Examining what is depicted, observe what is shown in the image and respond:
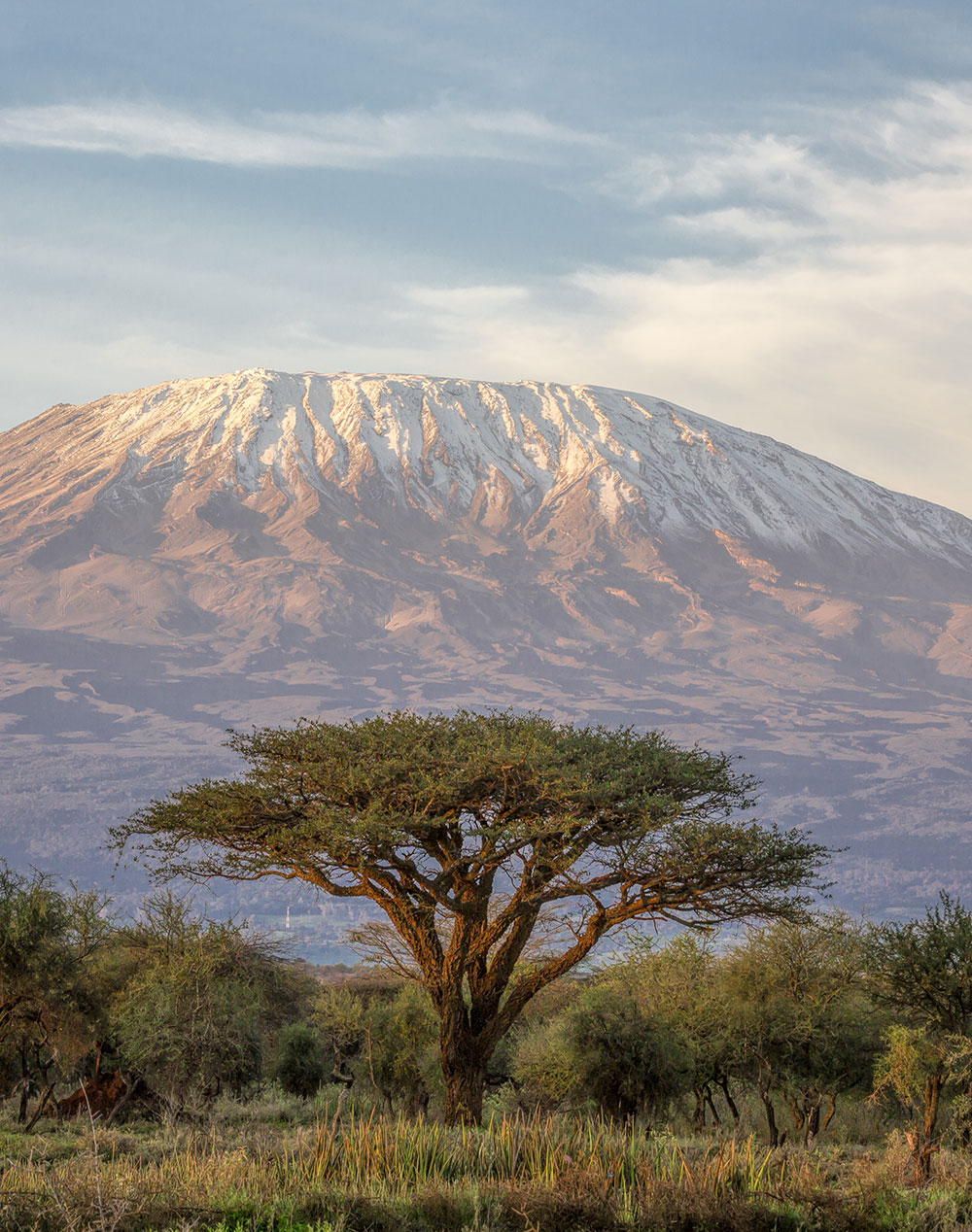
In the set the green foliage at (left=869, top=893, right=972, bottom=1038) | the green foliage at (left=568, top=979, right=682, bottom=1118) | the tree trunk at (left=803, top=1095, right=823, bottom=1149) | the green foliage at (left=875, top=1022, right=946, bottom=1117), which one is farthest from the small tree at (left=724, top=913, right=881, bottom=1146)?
the green foliage at (left=869, top=893, right=972, bottom=1038)

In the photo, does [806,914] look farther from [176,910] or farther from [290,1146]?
[176,910]

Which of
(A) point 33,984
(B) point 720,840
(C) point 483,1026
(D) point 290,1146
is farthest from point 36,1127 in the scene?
(B) point 720,840

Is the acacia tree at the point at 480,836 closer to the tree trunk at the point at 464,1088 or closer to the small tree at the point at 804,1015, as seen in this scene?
the tree trunk at the point at 464,1088

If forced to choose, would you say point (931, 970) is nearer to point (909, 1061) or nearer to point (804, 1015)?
point (909, 1061)

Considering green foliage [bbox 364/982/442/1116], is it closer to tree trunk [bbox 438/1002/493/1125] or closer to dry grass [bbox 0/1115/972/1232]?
tree trunk [bbox 438/1002/493/1125]

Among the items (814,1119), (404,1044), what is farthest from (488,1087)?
(814,1119)

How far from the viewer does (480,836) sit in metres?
26.0

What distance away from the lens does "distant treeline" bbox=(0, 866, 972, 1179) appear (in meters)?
27.9

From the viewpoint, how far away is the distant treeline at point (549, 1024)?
27922mm

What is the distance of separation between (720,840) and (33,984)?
1441 centimetres

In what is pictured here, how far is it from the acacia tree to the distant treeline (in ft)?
10.8

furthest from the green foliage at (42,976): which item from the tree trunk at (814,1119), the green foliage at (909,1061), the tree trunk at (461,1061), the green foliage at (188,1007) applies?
the green foliage at (909,1061)

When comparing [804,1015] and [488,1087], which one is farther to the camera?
[488,1087]

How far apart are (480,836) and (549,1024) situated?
12.6 m
